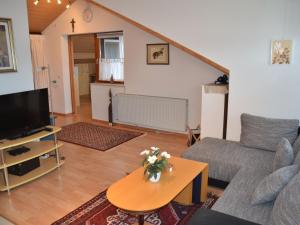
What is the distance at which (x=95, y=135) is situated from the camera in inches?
206

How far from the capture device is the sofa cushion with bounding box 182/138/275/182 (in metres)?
2.89

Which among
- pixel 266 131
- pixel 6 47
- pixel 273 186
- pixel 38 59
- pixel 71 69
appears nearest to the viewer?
pixel 273 186

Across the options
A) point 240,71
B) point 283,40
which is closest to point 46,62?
point 240,71

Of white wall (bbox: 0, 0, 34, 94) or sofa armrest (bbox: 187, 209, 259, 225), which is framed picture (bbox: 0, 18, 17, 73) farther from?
sofa armrest (bbox: 187, 209, 259, 225)

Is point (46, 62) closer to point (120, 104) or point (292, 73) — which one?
point (120, 104)

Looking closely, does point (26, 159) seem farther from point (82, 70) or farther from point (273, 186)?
point (82, 70)

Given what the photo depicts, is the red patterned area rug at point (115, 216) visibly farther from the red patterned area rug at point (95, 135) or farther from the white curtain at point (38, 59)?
the white curtain at point (38, 59)

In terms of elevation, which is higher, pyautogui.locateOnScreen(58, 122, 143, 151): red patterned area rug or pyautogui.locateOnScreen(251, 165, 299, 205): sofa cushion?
pyautogui.locateOnScreen(251, 165, 299, 205): sofa cushion

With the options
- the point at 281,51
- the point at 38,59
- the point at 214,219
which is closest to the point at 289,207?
the point at 214,219

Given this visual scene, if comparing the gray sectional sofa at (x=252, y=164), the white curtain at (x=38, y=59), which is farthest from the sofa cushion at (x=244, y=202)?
the white curtain at (x=38, y=59)

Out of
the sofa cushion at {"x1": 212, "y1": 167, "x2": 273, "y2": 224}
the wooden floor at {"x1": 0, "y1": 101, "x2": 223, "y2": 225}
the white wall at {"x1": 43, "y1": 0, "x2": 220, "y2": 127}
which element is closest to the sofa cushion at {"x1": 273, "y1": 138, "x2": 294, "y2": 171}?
the sofa cushion at {"x1": 212, "y1": 167, "x2": 273, "y2": 224}

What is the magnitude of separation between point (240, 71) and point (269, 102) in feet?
1.79

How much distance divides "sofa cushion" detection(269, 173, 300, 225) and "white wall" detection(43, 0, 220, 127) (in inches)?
120

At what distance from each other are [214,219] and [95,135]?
12.2ft
